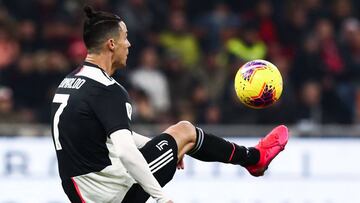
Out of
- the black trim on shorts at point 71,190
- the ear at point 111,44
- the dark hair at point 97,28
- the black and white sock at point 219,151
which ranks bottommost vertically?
the black trim on shorts at point 71,190

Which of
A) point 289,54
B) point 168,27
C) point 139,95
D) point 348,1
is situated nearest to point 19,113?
point 139,95

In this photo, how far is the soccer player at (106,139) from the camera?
7871mm

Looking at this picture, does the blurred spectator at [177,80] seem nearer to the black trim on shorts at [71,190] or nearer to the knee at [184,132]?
the knee at [184,132]

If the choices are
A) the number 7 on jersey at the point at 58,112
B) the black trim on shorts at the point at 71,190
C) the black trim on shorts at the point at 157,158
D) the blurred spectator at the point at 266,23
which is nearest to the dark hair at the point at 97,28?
A: the number 7 on jersey at the point at 58,112

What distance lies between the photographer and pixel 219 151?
874 cm

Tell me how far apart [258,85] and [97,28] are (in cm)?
148

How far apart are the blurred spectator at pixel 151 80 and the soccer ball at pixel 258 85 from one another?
5776 millimetres

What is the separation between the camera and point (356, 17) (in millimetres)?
16719

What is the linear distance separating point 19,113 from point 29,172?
1138 millimetres

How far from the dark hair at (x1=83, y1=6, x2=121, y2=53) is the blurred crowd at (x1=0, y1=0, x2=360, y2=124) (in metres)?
5.58

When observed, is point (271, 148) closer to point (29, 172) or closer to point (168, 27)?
point (29, 172)

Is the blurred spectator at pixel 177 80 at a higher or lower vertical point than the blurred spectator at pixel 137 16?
lower

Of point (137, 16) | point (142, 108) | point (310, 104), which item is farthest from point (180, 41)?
point (310, 104)

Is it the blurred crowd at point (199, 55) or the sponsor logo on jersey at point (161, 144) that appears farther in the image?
the blurred crowd at point (199, 55)
